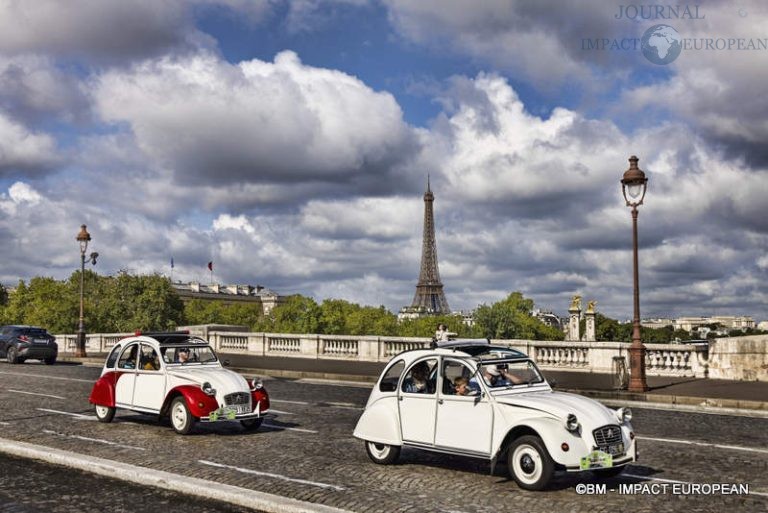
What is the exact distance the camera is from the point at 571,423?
9.27m

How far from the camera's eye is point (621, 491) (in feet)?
31.0

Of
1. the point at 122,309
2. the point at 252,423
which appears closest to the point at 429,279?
the point at 122,309

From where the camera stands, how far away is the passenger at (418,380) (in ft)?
→ 36.0

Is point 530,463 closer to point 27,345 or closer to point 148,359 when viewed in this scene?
point 148,359

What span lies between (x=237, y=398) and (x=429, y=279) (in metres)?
161

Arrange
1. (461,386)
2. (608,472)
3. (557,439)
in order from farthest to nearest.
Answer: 1. (461,386)
2. (608,472)
3. (557,439)

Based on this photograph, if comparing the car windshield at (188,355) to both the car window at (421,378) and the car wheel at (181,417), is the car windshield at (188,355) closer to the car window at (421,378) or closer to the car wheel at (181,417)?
the car wheel at (181,417)

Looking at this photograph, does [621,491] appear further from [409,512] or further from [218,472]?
[218,472]

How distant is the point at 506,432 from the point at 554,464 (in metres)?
0.71

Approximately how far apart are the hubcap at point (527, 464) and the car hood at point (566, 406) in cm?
51

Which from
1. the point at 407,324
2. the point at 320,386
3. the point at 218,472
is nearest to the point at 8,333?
the point at 320,386

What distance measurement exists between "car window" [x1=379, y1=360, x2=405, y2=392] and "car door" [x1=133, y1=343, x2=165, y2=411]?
5250 millimetres

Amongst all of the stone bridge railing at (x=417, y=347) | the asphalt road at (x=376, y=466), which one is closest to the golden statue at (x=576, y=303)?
the stone bridge railing at (x=417, y=347)

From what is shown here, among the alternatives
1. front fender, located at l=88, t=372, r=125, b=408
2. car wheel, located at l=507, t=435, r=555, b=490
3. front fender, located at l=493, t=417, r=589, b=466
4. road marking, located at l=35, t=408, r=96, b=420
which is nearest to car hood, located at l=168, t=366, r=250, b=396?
front fender, located at l=88, t=372, r=125, b=408
